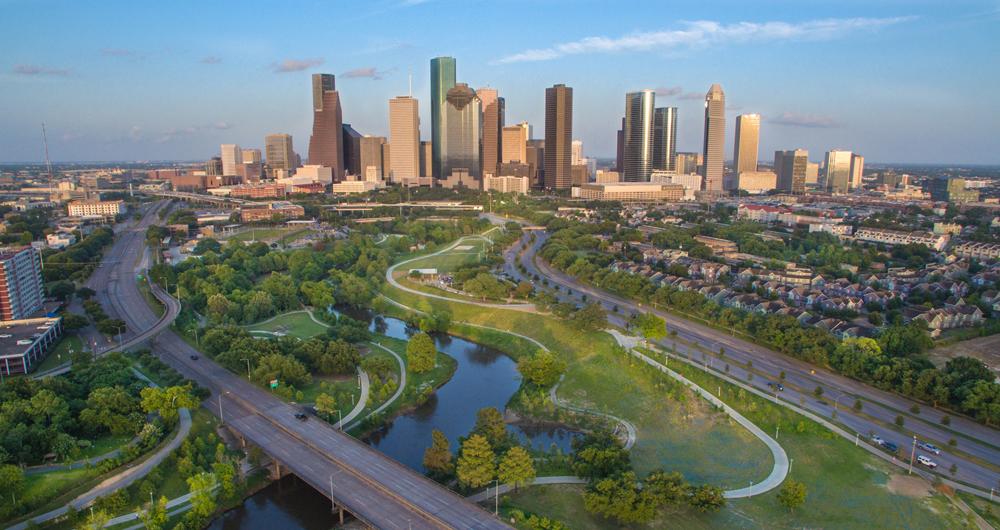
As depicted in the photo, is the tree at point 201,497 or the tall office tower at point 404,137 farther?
the tall office tower at point 404,137

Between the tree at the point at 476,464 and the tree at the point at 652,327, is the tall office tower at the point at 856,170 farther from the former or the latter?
the tree at the point at 476,464

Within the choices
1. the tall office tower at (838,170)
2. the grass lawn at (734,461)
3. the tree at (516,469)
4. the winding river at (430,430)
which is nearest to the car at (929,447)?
the grass lawn at (734,461)

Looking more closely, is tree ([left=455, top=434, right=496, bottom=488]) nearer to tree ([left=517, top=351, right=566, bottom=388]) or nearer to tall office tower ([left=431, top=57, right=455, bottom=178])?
tree ([left=517, top=351, right=566, bottom=388])

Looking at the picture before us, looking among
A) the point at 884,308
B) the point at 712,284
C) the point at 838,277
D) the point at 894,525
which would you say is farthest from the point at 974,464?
the point at 838,277

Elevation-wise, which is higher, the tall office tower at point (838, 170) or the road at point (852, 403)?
the tall office tower at point (838, 170)

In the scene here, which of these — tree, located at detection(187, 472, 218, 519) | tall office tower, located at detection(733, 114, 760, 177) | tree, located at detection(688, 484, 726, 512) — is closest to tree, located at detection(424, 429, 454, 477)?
tree, located at detection(187, 472, 218, 519)
